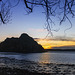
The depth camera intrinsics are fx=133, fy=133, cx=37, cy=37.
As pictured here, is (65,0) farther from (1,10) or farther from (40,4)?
(1,10)

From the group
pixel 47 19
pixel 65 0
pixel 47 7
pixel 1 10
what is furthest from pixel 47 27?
pixel 1 10

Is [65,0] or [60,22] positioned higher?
[65,0]

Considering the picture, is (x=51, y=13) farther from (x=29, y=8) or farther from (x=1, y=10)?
(x=1, y=10)

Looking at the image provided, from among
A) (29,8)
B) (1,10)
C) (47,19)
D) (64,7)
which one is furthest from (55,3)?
(1,10)

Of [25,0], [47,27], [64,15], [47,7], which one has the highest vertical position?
[25,0]

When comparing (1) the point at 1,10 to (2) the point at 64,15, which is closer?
(2) the point at 64,15

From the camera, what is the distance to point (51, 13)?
5.16 m

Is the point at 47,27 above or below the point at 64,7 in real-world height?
below

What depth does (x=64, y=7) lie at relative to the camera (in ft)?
15.9

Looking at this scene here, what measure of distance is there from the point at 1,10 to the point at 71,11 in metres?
3.42

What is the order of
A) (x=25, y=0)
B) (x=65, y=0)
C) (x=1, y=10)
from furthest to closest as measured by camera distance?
(x=1, y=10) → (x=25, y=0) → (x=65, y=0)

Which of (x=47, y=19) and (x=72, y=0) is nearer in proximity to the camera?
(x=72, y=0)

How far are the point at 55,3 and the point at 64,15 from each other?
547 mm

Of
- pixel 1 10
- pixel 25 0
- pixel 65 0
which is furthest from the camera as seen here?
pixel 1 10
